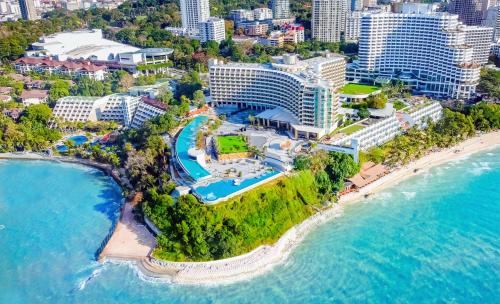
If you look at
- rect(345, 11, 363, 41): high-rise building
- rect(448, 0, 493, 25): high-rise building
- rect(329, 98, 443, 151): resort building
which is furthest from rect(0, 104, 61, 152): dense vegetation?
rect(448, 0, 493, 25): high-rise building

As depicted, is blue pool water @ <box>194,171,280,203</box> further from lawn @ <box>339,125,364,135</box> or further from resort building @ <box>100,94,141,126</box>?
resort building @ <box>100,94,141,126</box>

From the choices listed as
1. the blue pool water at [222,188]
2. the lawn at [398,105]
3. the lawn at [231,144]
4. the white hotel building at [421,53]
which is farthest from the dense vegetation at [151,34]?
the blue pool water at [222,188]

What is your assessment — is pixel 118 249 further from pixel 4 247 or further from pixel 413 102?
pixel 413 102

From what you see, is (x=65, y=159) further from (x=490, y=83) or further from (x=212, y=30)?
(x=212, y=30)

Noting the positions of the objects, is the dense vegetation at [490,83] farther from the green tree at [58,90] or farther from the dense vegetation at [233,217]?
the green tree at [58,90]

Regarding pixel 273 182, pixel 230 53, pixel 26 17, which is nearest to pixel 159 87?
pixel 230 53

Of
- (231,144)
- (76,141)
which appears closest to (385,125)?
(231,144)
